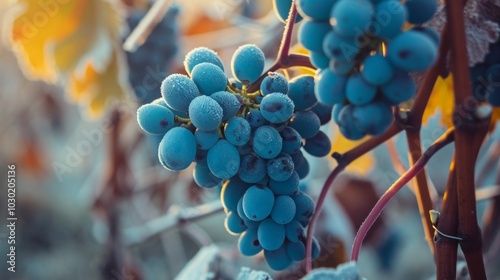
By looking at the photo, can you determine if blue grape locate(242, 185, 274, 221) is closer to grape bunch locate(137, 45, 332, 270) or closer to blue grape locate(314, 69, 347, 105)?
grape bunch locate(137, 45, 332, 270)

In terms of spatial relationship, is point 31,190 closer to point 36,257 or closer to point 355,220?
point 36,257

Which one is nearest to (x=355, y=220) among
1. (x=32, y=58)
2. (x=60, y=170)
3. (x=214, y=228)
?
(x=214, y=228)

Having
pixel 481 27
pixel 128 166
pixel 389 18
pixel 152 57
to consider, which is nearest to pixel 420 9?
pixel 389 18

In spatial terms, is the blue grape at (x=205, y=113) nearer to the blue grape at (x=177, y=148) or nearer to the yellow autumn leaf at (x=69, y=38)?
the blue grape at (x=177, y=148)

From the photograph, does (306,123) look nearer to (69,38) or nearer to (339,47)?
(339,47)

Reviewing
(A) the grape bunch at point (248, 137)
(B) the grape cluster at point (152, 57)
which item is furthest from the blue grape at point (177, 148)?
(B) the grape cluster at point (152, 57)

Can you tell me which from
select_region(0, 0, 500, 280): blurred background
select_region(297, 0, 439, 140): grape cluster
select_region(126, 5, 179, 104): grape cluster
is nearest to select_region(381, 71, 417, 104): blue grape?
select_region(297, 0, 439, 140): grape cluster

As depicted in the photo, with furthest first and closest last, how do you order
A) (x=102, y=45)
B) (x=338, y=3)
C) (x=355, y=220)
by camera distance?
(x=355, y=220) < (x=102, y=45) < (x=338, y=3)
